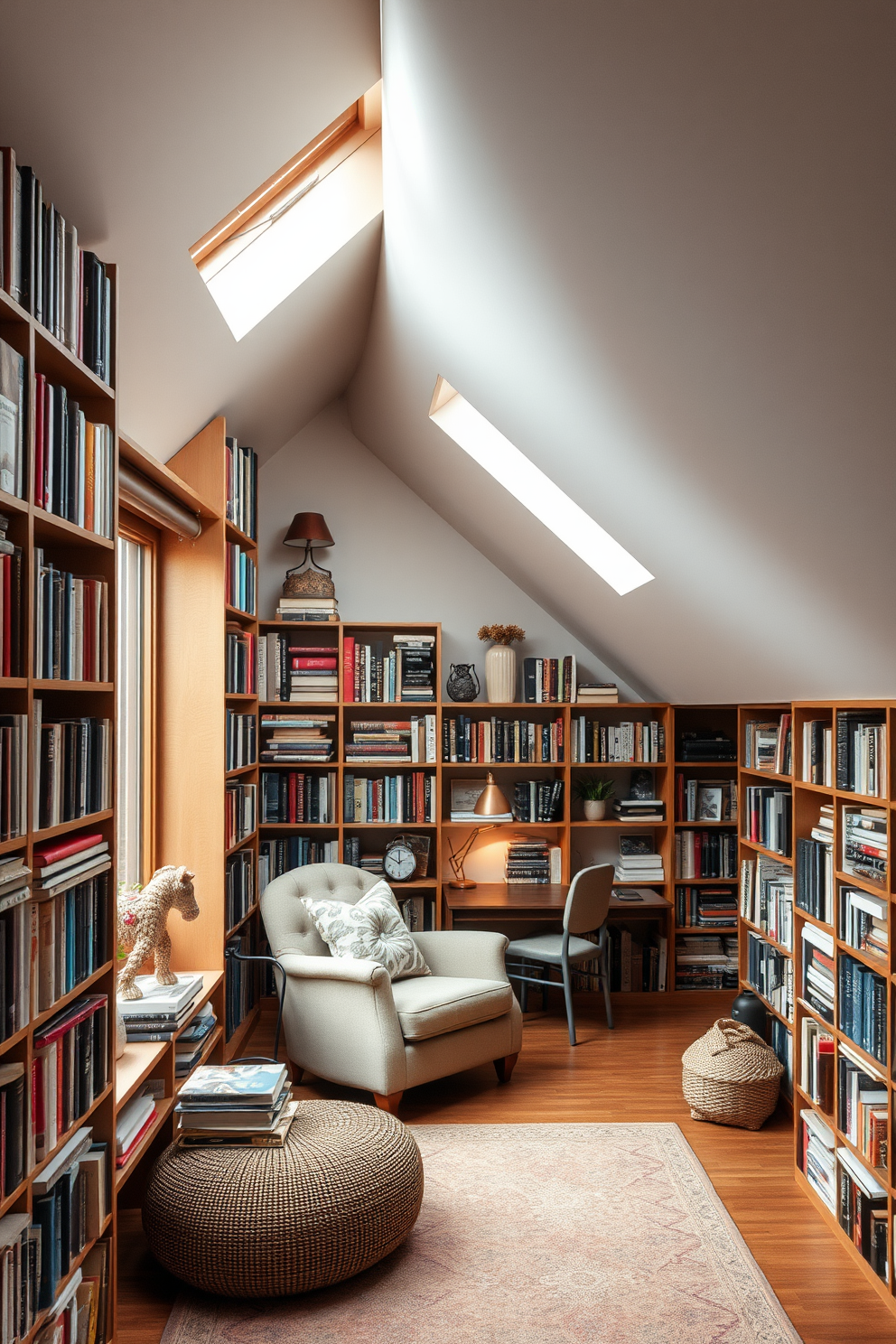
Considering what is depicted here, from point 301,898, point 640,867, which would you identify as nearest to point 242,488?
point 301,898

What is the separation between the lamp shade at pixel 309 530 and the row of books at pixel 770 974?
2.83 meters

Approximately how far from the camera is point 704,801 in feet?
17.2

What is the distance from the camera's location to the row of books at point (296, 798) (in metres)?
4.96

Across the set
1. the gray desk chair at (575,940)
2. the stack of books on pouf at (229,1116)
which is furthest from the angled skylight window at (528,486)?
the stack of books on pouf at (229,1116)

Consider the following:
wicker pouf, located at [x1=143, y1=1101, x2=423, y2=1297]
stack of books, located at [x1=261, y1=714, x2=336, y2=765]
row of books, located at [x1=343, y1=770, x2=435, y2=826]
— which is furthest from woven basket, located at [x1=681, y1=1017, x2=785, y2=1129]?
stack of books, located at [x1=261, y1=714, x2=336, y2=765]

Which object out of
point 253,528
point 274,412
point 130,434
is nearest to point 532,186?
point 130,434

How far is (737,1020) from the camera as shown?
3.98 m

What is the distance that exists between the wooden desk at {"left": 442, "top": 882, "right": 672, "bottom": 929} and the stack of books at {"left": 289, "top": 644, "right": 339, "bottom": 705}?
1196mm

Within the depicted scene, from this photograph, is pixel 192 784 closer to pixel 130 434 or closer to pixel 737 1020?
pixel 130 434

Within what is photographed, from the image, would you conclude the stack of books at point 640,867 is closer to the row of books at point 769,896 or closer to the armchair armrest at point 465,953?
the row of books at point 769,896

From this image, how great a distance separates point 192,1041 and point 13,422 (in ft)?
7.75

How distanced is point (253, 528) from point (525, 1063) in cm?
287

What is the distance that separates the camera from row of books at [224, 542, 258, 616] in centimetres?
411

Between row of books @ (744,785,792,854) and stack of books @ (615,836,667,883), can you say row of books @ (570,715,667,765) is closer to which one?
stack of books @ (615,836,667,883)
